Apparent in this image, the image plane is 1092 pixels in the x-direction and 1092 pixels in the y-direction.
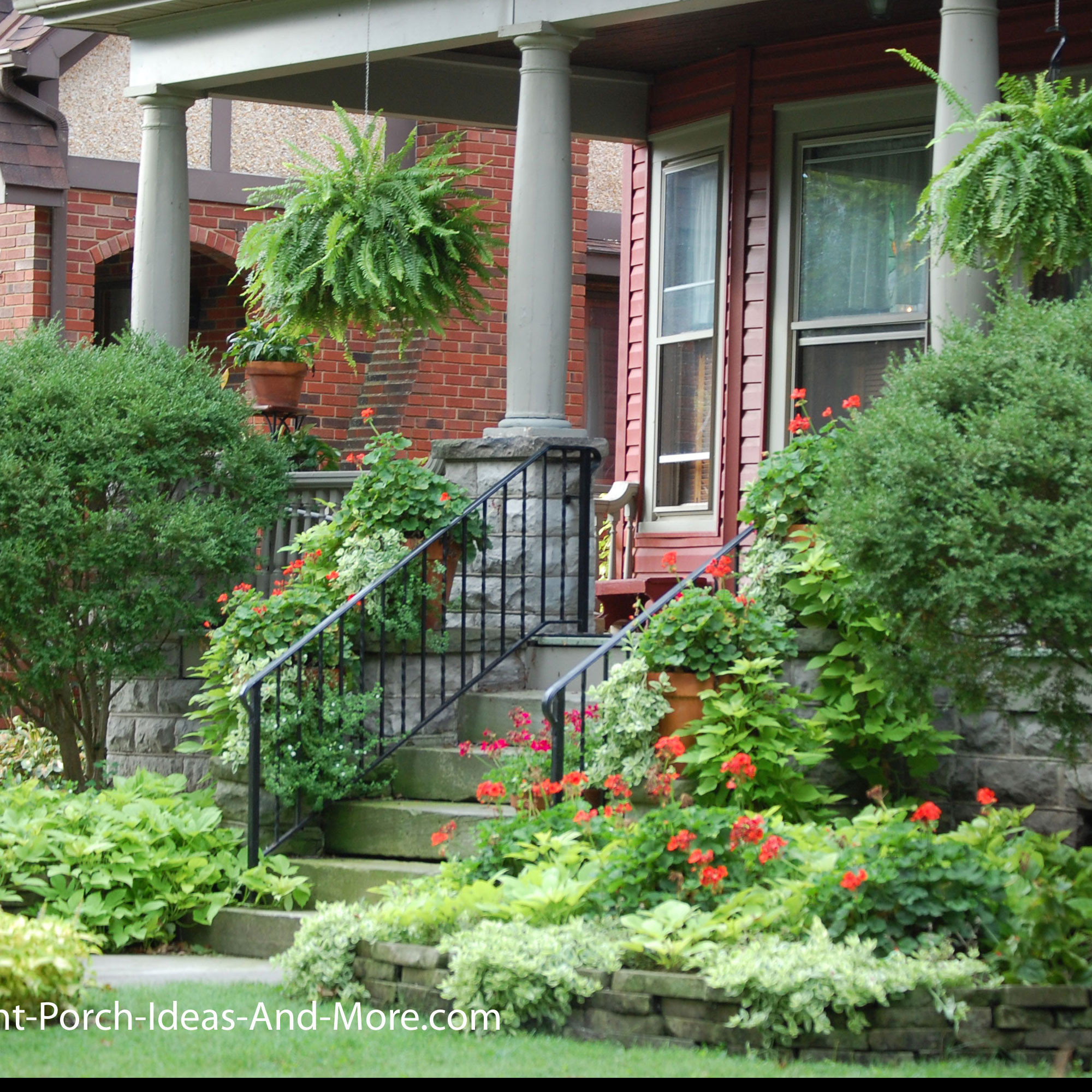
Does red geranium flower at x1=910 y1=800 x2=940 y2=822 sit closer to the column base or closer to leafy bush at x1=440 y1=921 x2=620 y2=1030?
leafy bush at x1=440 y1=921 x2=620 y2=1030

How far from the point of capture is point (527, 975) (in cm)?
529

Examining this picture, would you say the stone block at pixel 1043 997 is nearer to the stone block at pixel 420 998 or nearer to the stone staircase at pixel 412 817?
the stone block at pixel 420 998

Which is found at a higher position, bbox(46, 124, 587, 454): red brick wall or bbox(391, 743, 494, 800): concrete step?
bbox(46, 124, 587, 454): red brick wall

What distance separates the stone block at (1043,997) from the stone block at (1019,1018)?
0.04 feet

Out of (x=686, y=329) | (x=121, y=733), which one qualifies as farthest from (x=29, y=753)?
(x=686, y=329)

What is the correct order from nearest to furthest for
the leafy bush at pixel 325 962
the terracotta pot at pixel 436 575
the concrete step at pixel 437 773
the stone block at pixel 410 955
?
the stone block at pixel 410 955 → the leafy bush at pixel 325 962 → the concrete step at pixel 437 773 → the terracotta pot at pixel 436 575

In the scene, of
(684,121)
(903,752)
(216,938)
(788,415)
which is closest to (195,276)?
(684,121)

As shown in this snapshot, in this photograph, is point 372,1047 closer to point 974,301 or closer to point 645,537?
point 974,301

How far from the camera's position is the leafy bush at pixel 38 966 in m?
5.30

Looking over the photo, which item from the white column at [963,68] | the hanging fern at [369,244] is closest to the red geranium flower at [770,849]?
the white column at [963,68]

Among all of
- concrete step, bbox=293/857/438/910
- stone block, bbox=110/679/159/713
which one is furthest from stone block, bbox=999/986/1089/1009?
stone block, bbox=110/679/159/713

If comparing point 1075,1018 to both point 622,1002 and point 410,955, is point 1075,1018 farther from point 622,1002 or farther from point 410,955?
point 410,955

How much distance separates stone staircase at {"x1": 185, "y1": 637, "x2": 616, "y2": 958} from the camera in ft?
22.9

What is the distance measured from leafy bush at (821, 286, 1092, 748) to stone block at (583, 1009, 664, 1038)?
140 cm
